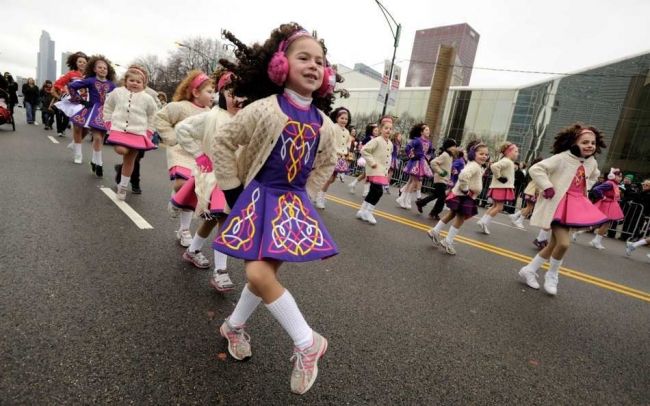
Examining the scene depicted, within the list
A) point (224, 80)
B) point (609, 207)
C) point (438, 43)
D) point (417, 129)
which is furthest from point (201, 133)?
point (438, 43)

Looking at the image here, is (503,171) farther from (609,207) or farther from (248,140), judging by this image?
(248,140)

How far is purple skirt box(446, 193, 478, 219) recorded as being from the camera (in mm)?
5848

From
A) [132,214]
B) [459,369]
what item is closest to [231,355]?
[459,369]

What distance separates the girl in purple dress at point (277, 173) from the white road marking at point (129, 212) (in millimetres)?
2785

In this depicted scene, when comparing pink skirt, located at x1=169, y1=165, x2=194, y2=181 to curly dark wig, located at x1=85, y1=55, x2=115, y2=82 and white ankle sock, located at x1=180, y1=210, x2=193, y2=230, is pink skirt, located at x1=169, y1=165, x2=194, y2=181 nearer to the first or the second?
white ankle sock, located at x1=180, y1=210, x2=193, y2=230

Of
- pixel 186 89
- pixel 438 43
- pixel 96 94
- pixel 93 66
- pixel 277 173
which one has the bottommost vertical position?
pixel 277 173

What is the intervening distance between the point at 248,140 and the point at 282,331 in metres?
1.36

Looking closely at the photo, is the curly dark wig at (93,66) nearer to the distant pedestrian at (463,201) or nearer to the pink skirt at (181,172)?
the pink skirt at (181,172)

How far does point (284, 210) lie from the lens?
2.04 metres

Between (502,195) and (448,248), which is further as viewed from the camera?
(502,195)

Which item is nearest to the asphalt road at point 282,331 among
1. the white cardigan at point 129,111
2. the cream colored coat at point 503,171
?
the white cardigan at point 129,111

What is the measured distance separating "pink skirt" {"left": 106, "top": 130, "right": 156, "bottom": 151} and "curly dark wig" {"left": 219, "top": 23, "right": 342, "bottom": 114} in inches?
157

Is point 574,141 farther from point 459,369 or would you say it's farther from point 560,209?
point 459,369

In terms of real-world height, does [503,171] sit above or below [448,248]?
above
